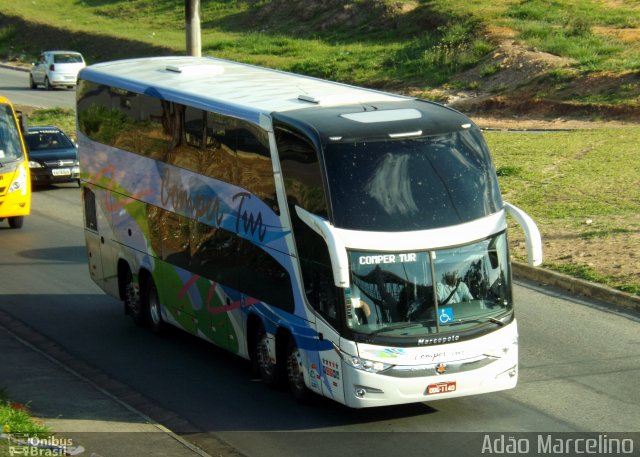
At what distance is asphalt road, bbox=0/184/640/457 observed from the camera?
12.3 metres

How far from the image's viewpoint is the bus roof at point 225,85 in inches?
549

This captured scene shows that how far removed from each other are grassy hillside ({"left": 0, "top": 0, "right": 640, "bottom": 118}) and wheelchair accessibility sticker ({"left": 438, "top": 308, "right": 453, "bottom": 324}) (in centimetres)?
2442

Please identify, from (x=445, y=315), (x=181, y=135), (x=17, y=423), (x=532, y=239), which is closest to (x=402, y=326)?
(x=445, y=315)

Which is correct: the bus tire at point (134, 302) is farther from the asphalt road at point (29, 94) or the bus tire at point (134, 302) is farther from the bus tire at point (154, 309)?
the asphalt road at point (29, 94)

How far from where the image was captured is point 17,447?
34.7 feet

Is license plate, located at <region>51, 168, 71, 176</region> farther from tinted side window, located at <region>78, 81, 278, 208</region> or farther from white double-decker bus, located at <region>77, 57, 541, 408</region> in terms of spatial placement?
white double-decker bus, located at <region>77, 57, 541, 408</region>

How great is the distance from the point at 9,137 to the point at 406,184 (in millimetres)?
13984

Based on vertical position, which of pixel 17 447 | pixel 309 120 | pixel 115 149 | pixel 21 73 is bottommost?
pixel 21 73

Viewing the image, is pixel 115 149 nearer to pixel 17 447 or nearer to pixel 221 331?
pixel 221 331

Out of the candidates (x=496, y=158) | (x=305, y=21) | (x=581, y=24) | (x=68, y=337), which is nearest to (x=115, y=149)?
(x=68, y=337)

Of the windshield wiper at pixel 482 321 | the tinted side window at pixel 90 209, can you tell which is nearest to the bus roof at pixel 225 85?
the tinted side window at pixel 90 209

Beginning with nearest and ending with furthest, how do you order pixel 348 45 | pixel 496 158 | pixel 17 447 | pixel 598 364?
pixel 17 447 < pixel 598 364 < pixel 496 158 < pixel 348 45

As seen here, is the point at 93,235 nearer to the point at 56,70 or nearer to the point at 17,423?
the point at 17,423

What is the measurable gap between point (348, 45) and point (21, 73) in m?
18.2
